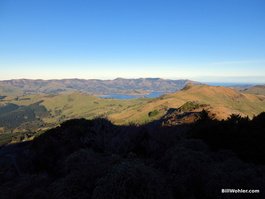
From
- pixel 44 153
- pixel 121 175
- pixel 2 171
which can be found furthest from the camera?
pixel 44 153

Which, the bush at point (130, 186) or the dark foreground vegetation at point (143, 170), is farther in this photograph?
the dark foreground vegetation at point (143, 170)

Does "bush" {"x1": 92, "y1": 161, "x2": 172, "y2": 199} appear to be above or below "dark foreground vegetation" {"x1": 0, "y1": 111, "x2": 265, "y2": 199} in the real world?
above

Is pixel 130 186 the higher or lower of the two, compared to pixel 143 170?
lower

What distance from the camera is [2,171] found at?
1730cm

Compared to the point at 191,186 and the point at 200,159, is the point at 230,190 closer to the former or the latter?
the point at 191,186

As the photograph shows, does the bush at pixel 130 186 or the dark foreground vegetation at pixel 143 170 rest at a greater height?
the bush at pixel 130 186

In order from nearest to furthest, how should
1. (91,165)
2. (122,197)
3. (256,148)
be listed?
(122,197), (91,165), (256,148)

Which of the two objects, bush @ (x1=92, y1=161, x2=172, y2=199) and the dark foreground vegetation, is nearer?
bush @ (x1=92, y1=161, x2=172, y2=199)

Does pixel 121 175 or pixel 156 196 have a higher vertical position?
pixel 121 175

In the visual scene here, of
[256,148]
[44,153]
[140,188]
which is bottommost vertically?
[44,153]

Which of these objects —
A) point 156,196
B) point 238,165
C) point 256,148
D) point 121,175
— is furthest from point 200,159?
point 256,148

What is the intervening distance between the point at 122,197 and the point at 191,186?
6.19 metres

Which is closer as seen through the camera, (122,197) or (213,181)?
(122,197)

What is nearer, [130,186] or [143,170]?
[130,186]
